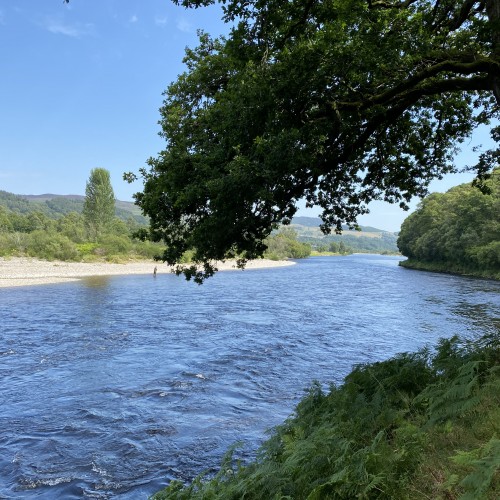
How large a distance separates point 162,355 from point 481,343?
14.3 m

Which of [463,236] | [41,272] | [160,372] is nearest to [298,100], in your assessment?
[160,372]

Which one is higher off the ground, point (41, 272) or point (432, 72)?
point (432, 72)

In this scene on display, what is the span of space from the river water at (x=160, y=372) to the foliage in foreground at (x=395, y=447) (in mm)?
3020

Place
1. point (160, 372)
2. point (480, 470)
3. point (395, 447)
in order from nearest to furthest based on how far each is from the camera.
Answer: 1. point (480, 470)
2. point (395, 447)
3. point (160, 372)

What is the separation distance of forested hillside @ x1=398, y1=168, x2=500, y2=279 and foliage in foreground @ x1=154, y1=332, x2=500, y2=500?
196 feet

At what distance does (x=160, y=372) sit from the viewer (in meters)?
17.1

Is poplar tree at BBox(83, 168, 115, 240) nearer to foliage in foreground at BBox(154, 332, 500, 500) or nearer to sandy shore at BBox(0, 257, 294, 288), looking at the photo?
sandy shore at BBox(0, 257, 294, 288)

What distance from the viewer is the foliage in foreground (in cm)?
448

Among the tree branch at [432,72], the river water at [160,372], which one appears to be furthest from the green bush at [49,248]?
the tree branch at [432,72]

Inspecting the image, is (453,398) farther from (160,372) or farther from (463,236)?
(463,236)

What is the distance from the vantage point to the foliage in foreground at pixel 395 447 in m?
4.48

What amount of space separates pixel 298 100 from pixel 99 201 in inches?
4979

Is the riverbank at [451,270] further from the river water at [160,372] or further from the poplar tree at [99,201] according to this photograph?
the poplar tree at [99,201]

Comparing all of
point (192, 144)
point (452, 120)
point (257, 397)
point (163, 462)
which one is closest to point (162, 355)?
point (257, 397)
